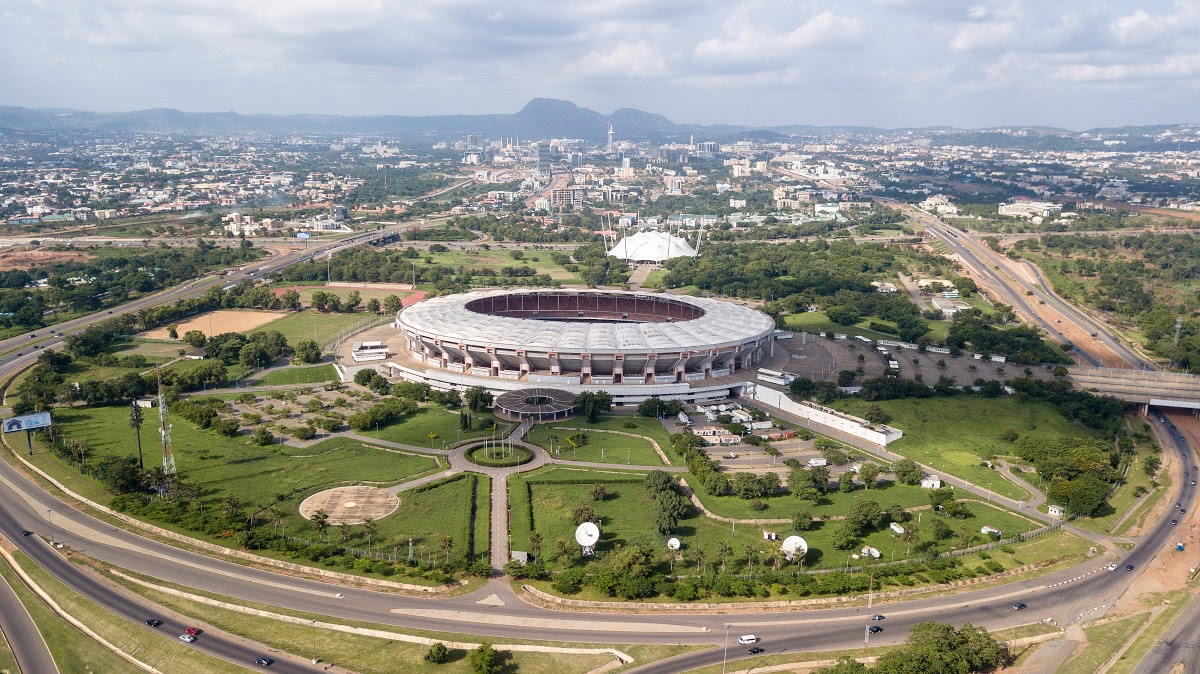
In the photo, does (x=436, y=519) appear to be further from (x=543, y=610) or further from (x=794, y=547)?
(x=794, y=547)

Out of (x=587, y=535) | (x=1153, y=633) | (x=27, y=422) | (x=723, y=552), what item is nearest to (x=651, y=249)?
(x=27, y=422)

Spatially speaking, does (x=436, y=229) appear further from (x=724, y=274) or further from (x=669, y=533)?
(x=669, y=533)

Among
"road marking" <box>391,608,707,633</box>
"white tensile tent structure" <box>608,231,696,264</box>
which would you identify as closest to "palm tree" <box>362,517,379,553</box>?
"road marking" <box>391,608,707,633</box>

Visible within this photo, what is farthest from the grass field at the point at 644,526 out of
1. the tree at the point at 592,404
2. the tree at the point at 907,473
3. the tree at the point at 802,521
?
the tree at the point at 592,404

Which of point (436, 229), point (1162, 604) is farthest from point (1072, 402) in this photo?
point (436, 229)

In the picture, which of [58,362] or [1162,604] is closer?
[1162,604]

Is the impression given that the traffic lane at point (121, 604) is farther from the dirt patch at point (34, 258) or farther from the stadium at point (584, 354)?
the dirt patch at point (34, 258)
